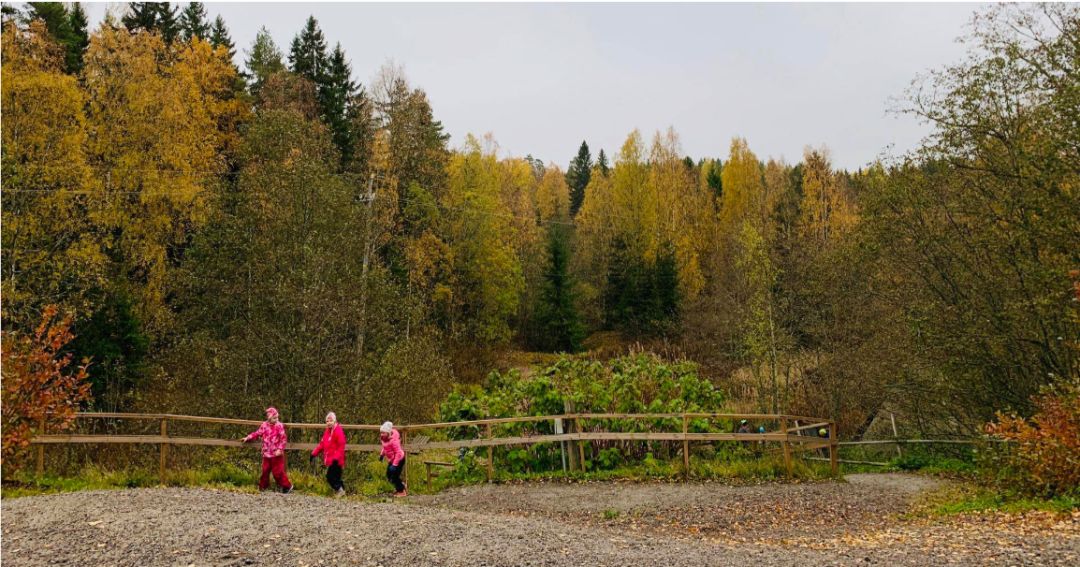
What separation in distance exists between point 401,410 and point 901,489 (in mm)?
12127

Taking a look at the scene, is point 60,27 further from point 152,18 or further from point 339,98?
point 339,98

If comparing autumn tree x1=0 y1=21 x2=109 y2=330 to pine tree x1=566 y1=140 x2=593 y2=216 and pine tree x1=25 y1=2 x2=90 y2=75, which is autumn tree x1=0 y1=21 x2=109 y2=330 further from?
pine tree x1=566 y1=140 x2=593 y2=216

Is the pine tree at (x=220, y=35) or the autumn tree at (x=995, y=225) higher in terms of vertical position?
the pine tree at (x=220, y=35)

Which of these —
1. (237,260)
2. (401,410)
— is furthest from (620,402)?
(237,260)

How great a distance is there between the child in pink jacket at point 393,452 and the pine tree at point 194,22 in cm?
3223

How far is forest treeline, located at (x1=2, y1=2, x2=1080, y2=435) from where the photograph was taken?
14.6 metres

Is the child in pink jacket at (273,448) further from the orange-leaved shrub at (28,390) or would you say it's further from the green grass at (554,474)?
the orange-leaved shrub at (28,390)

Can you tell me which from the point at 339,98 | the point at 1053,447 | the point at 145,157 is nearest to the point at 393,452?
the point at 1053,447

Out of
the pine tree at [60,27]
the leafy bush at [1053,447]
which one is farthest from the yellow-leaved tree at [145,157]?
the leafy bush at [1053,447]

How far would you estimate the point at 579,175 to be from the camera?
80.1 m

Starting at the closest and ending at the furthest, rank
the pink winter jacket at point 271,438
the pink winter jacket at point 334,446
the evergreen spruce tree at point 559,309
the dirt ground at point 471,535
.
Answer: the dirt ground at point 471,535 → the pink winter jacket at point 271,438 → the pink winter jacket at point 334,446 → the evergreen spruce tree at point 559,309

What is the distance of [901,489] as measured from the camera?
49.5 feet

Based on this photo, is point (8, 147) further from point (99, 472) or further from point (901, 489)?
point (901, 489)

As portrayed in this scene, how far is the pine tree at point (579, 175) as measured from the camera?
78062 millimetres
